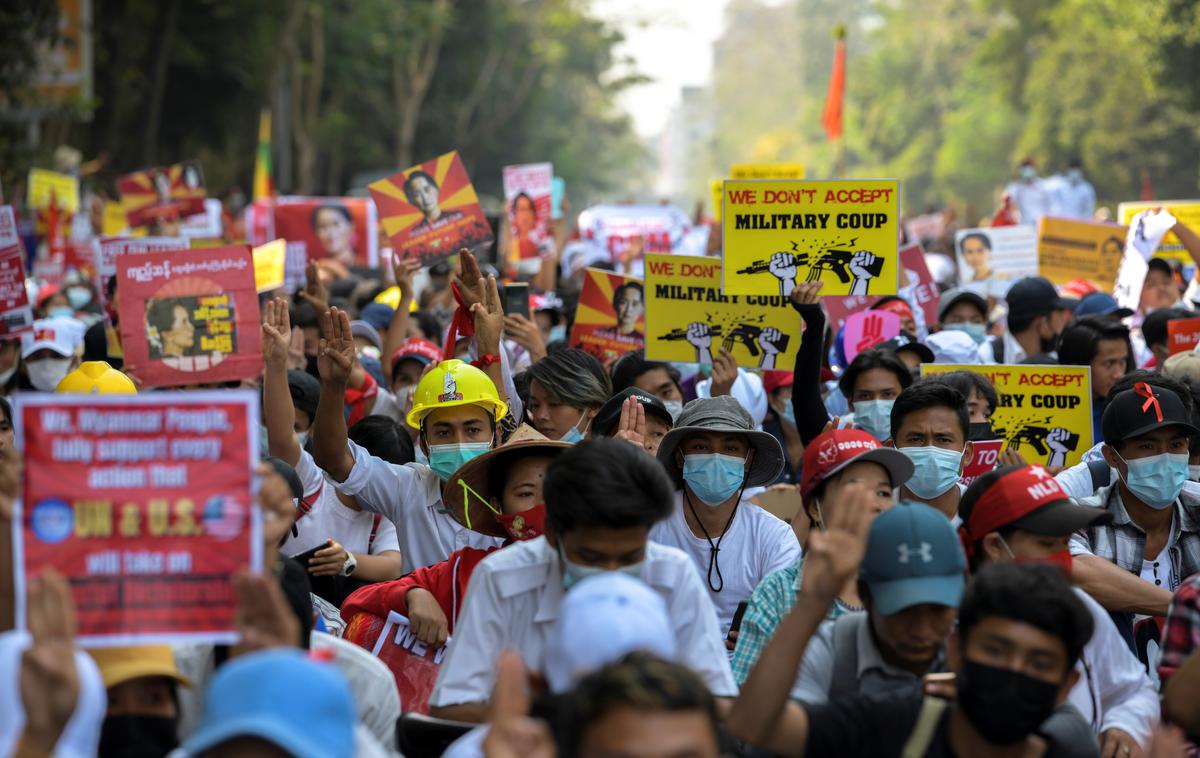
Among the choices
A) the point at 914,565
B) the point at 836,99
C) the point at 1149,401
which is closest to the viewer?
the point at 914,565

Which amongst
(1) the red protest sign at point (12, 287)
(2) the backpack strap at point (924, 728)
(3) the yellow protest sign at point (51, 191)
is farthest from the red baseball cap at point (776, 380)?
(3) the yellow protest sign at point (51, 191)

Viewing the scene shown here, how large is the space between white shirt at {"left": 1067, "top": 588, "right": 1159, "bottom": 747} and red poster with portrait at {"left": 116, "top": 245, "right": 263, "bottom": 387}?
4433 millimetres

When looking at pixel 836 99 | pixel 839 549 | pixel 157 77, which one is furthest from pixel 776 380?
pixel 157 77

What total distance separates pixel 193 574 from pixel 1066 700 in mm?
2089

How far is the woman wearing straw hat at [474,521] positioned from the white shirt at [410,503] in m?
0.62

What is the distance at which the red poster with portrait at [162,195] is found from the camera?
17.6m

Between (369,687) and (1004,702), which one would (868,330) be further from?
(1004,702)

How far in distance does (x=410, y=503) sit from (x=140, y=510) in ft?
8.67

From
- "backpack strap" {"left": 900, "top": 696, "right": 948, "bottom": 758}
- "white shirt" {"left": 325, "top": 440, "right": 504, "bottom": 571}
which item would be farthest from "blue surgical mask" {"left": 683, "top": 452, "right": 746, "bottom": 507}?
"backpack strap" {"left": 900, "top": 696, "right": 948, "bottom": 758}

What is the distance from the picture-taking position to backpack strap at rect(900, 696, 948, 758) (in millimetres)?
3625

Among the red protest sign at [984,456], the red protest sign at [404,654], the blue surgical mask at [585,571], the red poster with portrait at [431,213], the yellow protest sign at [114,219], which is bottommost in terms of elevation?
the red protest sign at [404,654]

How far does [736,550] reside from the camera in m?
5.60

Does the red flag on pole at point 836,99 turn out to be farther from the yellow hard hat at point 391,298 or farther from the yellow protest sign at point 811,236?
the yellow protest sign at point 811,236

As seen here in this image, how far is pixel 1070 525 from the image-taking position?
440cm
